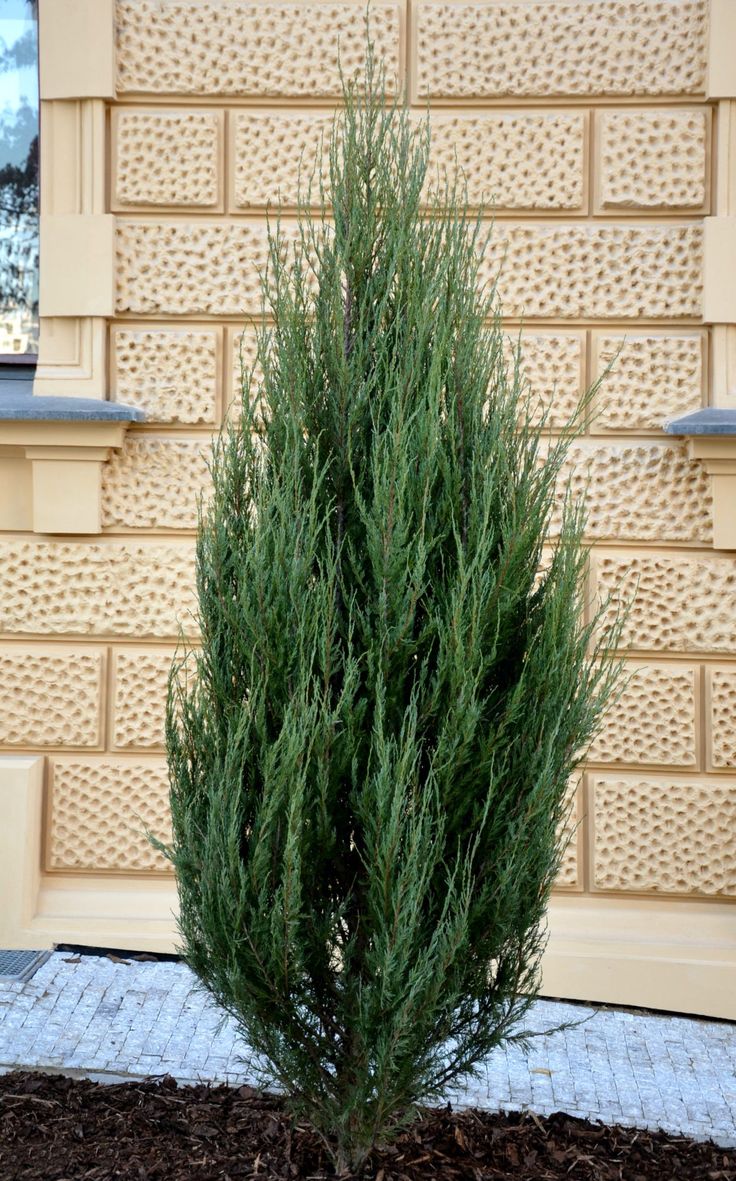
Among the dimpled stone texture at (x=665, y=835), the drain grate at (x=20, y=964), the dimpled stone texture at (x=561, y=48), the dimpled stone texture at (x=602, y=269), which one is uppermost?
the dimpled stone texture at (x=561, y=48)

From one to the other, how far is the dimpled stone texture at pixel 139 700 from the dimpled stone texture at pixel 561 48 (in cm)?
267

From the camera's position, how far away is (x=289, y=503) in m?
2.66

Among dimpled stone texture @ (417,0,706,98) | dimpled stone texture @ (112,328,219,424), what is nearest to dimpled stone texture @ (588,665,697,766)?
dimpled stone texture @ (112,328,219,424)

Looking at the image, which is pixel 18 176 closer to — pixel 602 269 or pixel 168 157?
pixel 168 157


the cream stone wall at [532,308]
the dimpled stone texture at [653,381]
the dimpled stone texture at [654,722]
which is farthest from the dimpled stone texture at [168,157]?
the dimpled stone texture at [654,722]

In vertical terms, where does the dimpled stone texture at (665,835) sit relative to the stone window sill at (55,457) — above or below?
below

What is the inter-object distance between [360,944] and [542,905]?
463 millimetres

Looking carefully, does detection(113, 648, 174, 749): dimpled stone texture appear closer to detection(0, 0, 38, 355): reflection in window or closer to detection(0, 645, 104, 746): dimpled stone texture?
detection(0, 645, 104, 746): dimpled stone texture

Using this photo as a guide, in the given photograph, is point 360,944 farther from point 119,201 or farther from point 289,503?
point 119,201

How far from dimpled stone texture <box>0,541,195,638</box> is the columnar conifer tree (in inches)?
85.1

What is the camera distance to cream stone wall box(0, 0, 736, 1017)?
4766 mm

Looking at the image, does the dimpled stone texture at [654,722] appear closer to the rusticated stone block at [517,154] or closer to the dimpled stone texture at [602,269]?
the dimpled stone texture at [602,269]

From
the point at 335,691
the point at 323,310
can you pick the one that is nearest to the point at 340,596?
the point at 335,691

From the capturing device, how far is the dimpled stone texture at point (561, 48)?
4730 millimetres
